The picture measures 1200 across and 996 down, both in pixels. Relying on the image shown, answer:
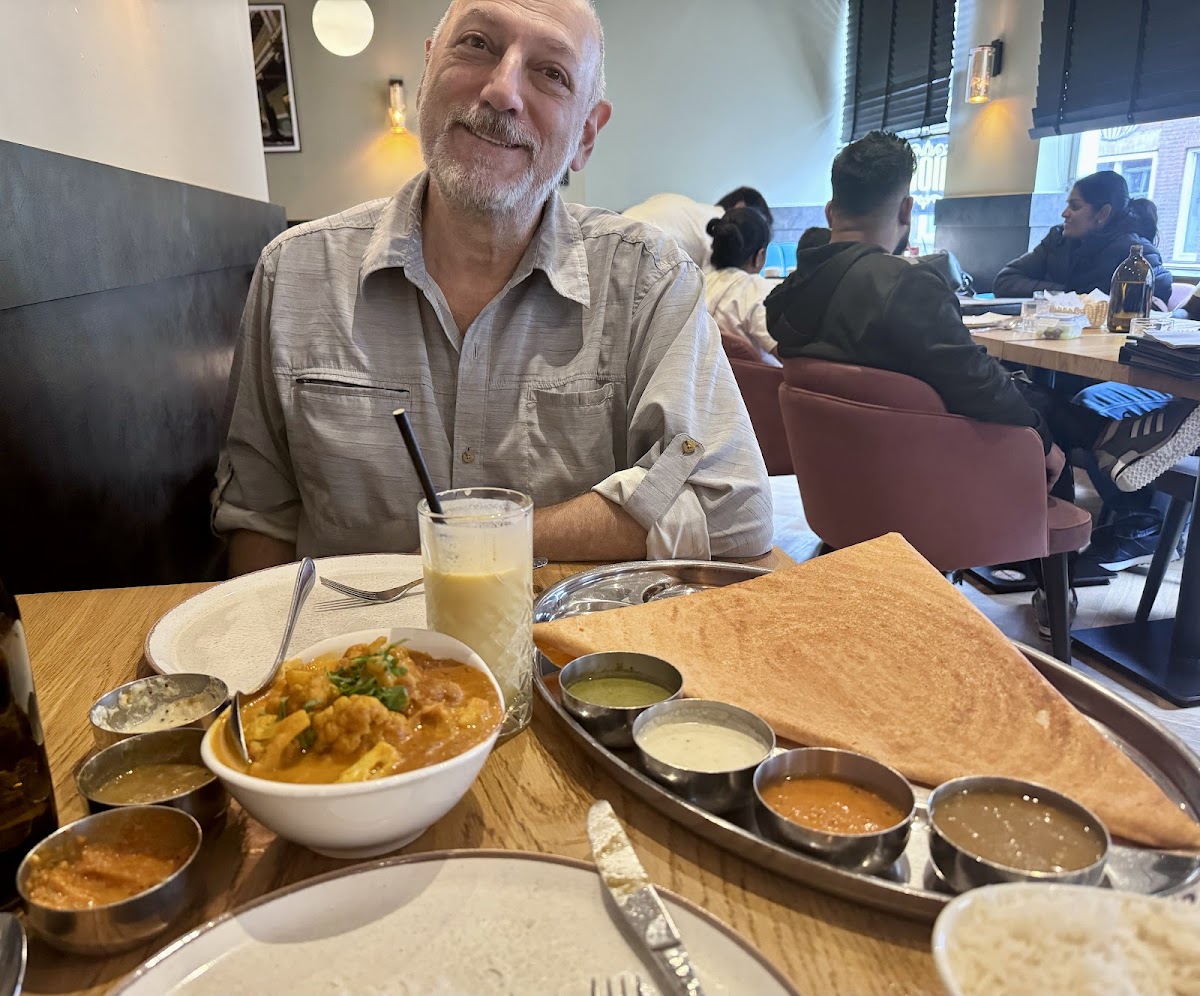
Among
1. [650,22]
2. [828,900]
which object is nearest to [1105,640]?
[828,900]

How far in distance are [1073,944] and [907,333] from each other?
227cm

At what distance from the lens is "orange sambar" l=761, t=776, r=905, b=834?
70cm

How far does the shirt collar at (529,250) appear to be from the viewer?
1642mm

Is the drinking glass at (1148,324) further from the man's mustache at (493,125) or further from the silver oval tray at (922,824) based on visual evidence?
the silver oval tray at (922,824)

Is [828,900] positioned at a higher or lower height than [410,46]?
lower

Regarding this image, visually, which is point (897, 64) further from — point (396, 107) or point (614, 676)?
point (614, 676)

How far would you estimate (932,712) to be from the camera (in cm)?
86

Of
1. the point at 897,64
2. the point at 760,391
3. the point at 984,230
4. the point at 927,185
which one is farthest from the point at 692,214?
the point at 760,391

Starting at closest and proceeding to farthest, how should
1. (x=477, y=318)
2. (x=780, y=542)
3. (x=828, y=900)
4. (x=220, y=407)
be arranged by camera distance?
(x=828, y=900) < (x=477, y=318) < (x=220, y=407) < (x=780, y=542)

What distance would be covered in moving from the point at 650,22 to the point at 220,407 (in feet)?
27.3

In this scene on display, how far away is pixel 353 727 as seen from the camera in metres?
0.68

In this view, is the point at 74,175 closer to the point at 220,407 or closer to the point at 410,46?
the point at 220,407

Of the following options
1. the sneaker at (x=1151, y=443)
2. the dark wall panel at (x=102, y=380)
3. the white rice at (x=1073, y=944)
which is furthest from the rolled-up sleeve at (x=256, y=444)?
the sneaker at (x=1151, y=443)

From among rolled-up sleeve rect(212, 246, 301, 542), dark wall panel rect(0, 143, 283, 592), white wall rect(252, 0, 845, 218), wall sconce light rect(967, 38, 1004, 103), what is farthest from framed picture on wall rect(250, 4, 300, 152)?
Answer: rolled-up sleeve rect(212, 246, 301, 542)
